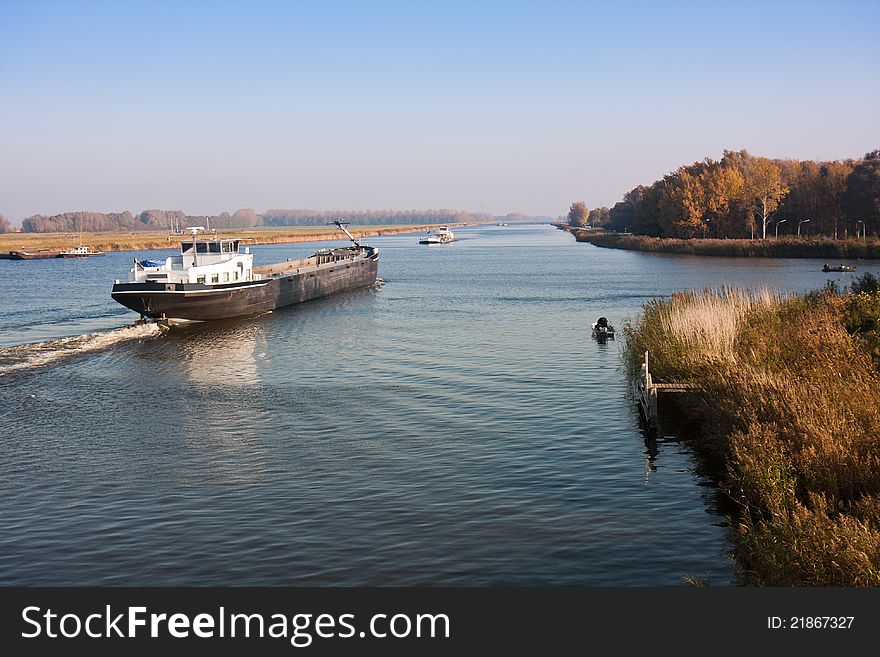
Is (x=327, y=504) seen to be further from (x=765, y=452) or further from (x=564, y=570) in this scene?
(x=765, y=452)

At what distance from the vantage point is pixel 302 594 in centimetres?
1388

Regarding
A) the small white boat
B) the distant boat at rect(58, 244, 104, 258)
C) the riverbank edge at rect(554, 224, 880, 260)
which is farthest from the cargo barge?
the distant boat at rect(58, 244, 104, 258)

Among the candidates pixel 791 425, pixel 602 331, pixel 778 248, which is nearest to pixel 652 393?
pixel 791 425

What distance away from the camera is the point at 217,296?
57.2m

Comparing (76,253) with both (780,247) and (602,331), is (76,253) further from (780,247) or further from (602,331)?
(602,331)

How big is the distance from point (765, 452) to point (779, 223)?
13580 centimetres

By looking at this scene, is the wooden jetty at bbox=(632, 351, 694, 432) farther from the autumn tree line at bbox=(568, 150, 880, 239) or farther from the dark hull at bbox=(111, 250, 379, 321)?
the autumn tree line at bbox=(568, 150, 880, 239)

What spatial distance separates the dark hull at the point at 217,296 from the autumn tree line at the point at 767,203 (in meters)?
86.1

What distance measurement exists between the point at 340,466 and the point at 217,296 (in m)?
37.2

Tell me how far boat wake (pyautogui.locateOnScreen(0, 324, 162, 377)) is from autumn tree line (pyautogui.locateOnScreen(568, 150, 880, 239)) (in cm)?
10774

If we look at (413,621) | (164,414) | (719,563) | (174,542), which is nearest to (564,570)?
(719,563)

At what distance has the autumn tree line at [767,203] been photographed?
128875mm

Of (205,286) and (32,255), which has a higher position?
(32,255)

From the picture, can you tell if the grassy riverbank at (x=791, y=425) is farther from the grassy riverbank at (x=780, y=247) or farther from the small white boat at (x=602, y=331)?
the grassy riverbank at (x=780, y=247)
